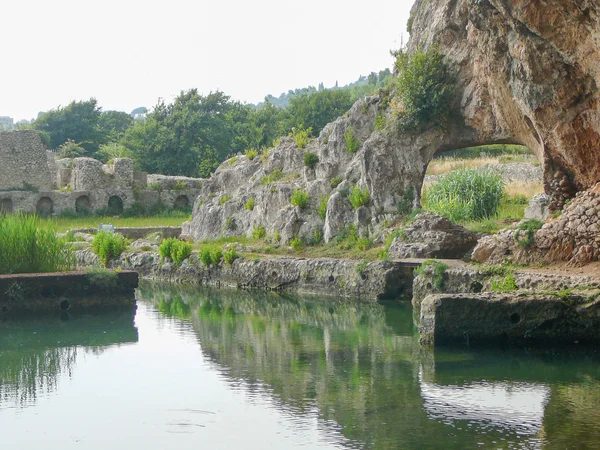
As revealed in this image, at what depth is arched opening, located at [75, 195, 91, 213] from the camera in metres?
45.2

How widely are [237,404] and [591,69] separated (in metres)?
8.20

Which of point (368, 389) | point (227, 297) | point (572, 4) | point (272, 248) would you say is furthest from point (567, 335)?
point (272, 248)

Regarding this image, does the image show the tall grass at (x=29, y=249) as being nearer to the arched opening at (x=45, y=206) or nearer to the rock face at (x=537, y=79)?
the rock face at (x=537, y=79)

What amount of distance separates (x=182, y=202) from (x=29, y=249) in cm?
2886

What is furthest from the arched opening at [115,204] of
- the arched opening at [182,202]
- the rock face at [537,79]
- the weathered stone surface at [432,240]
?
the weathered stone surface at [432,240]

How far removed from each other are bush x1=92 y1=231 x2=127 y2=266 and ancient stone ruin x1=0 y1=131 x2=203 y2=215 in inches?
656

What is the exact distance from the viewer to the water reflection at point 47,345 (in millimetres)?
12247

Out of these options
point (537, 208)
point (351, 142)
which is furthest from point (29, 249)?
→ point (537, 208)

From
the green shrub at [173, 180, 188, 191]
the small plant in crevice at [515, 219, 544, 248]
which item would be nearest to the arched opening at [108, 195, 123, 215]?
the green shrub at [173, 180, 188, 191]

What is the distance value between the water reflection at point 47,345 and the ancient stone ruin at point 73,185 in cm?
2614

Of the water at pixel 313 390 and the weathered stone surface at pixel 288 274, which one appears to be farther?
the weathered stone surface at pixel 288 274

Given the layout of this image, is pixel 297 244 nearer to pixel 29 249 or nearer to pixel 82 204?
pixel 29 249

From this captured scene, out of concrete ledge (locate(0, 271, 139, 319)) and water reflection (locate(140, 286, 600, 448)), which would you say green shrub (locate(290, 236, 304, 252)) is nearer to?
water reflection (locate(140, 286, 600, 448))

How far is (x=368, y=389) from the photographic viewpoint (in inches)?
461
